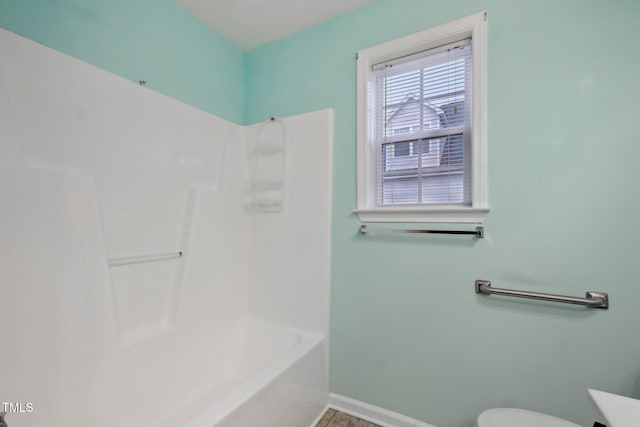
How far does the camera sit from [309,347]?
167 centimetres

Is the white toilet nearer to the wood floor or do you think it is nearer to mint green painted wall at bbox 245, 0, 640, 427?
mint green painted wall at bbox 245, 0, 640, 427

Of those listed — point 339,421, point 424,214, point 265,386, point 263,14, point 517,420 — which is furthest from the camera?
point 263,14

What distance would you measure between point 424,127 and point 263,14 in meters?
1.36

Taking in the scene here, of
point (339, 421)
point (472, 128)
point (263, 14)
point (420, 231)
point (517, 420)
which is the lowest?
point (339, 421)

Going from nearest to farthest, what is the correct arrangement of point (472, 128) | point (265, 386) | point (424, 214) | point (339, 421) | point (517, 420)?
point (517, 420), point (265, 386), point (472, 128), point (424, 214), point (339, 421)

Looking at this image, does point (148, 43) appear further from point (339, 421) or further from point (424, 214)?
point (339, 421)

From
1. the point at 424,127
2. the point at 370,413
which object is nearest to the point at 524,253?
the point at 424,127

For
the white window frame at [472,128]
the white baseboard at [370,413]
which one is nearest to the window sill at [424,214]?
the white window frame at [472,128]

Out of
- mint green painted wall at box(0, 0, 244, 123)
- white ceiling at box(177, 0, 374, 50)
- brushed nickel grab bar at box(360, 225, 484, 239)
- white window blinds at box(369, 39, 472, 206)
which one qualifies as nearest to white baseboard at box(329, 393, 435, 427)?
brushed nickel grab bar at box(360, 225, 484, 239)

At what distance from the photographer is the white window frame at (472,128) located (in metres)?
1.43

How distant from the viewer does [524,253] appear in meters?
1.35

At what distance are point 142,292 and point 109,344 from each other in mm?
283

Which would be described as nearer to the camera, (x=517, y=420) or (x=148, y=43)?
(x=517, y=420)

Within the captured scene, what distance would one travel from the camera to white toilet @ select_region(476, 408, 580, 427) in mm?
1113
